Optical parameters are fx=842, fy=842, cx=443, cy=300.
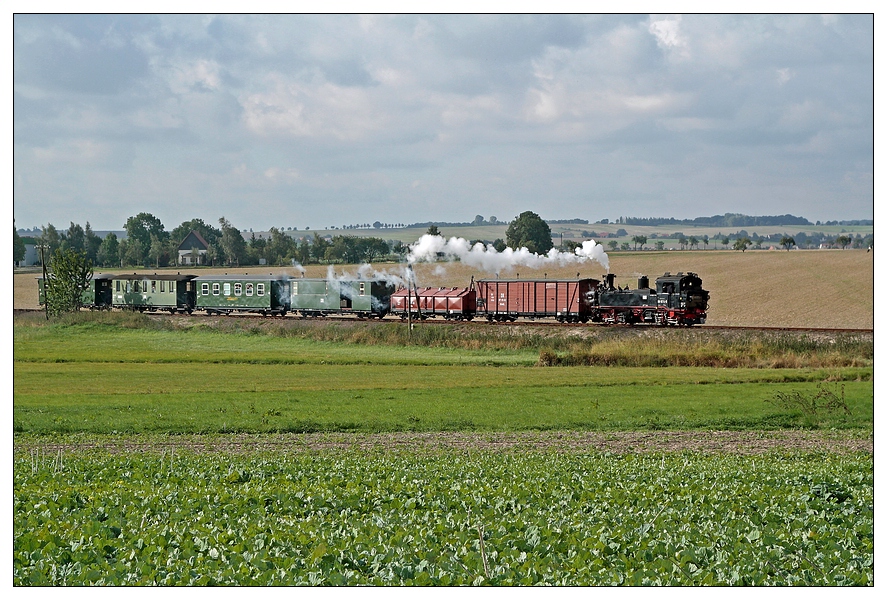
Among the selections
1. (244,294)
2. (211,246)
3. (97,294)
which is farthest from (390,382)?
(211,246)

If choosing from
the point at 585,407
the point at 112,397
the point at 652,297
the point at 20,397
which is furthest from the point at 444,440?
the point at 652,297

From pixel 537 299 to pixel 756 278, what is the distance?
143ft

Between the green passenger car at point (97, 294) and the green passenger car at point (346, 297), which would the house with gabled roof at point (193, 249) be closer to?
the green passenger car at point (97, 294)

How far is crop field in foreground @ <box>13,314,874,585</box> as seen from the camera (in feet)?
40.9

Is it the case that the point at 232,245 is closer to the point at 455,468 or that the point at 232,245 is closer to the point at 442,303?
the point at 442,303

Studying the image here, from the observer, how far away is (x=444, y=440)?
2723cm

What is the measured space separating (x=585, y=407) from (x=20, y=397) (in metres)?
24.3

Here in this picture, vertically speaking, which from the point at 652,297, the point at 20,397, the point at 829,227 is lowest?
the point at 20,397

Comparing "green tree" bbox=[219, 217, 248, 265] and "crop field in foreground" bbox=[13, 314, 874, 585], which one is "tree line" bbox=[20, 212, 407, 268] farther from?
"crop field in foreground" bbox=[13, 314, 874, 585]

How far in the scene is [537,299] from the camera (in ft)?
205

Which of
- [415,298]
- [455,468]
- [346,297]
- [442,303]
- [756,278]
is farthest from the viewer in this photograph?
[756,278]

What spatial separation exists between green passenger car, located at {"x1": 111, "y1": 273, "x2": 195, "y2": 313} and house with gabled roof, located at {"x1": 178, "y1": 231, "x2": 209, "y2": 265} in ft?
122

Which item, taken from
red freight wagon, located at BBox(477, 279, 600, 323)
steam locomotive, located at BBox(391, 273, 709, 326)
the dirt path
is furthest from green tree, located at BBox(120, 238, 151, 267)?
the dirt path
